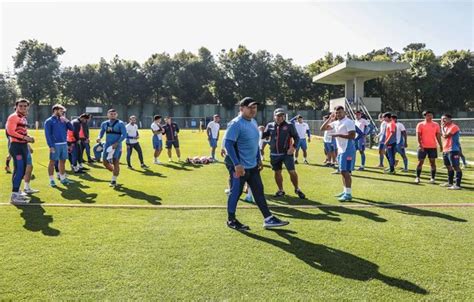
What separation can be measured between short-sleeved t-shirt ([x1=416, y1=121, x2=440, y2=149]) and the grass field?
191 cm

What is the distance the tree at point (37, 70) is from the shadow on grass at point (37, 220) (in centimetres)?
6741

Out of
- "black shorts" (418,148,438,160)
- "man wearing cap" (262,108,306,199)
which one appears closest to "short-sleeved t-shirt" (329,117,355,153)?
"man wearing cap" (262,108,306,199)

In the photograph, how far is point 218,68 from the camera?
70.1 meters

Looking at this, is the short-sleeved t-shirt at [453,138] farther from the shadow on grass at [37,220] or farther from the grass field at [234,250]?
the shadow on grass at [37,220]

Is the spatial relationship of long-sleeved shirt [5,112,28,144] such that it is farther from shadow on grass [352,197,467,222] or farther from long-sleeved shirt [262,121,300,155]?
shadow on grass [352,197,467,222]

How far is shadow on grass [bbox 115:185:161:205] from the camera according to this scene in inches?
328

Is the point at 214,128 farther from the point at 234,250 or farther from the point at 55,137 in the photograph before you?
the point at 234,250

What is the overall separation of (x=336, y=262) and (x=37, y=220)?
15.4ft

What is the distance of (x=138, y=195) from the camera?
353 inches

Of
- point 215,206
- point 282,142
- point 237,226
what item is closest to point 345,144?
point 282,142

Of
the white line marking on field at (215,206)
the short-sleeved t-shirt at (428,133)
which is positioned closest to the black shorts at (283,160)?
the white line marking on field at (215,206)

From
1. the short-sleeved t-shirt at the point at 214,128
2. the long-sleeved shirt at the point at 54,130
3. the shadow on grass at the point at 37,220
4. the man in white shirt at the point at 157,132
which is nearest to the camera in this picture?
the shadow on grass at the point at 37,220

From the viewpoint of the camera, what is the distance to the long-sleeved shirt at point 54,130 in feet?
32.2

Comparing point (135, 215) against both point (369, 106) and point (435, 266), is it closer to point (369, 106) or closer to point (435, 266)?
point (435, 266)
